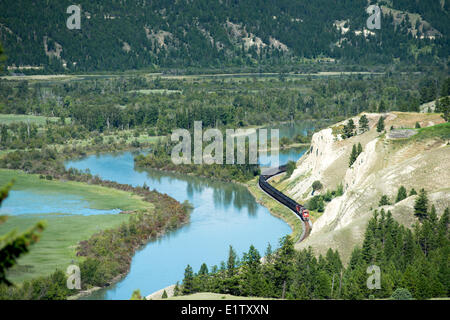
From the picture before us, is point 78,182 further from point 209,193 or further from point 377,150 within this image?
point 377,150

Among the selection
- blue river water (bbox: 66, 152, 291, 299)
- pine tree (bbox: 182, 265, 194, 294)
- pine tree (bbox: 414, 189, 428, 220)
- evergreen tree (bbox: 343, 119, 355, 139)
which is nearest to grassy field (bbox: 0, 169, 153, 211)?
blue river water (bbox: 66, 152, 291, 299)

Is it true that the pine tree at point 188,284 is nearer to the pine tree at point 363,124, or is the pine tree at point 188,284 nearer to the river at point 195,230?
the river at point 195,230

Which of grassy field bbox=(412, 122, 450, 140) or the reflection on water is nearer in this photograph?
grassy field bbox=(412, 122, 450, 140)

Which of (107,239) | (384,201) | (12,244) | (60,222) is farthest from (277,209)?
(12,244)

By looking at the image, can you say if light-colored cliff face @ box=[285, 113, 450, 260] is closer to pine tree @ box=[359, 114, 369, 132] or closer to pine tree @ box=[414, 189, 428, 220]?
pine tree @ box=[414, 189, 428, 220]

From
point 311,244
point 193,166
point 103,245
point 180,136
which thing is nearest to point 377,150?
point 311,244

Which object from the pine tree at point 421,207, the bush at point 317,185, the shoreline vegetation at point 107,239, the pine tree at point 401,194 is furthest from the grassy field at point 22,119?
the pine tree at point 421,207
